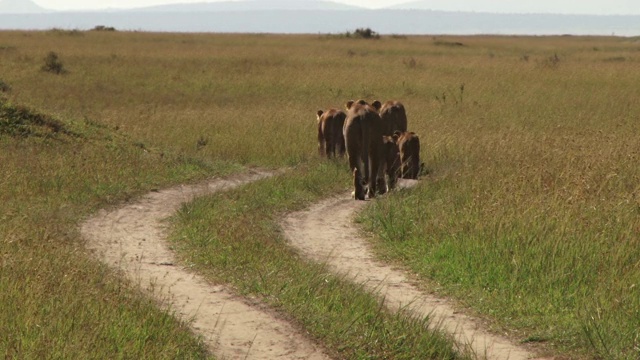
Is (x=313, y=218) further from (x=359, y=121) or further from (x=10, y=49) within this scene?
(x=10, y=49)

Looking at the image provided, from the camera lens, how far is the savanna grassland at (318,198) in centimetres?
734

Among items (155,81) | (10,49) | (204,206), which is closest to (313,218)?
(204,206)

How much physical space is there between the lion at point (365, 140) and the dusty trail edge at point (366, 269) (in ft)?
1.46

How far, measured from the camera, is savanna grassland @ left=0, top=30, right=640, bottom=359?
7.34 metres

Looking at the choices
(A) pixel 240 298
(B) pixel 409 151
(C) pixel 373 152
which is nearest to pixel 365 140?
(C) pixel 373 152

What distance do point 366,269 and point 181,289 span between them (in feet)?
6.33

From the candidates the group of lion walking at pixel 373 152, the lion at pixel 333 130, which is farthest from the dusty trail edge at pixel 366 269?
the lion at pixel 333 130

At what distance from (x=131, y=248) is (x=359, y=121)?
4019mm

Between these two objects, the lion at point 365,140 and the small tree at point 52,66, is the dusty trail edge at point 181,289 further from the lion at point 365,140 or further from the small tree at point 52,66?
the small tree at point 52,66

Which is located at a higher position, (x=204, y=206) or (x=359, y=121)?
(x=359, y=121)

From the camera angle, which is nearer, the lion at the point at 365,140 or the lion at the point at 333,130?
the lion at the point at 365,140

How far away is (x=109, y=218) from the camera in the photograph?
12.1 metres

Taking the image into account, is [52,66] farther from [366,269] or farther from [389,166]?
[366,269]

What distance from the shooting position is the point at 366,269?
9953 mm
